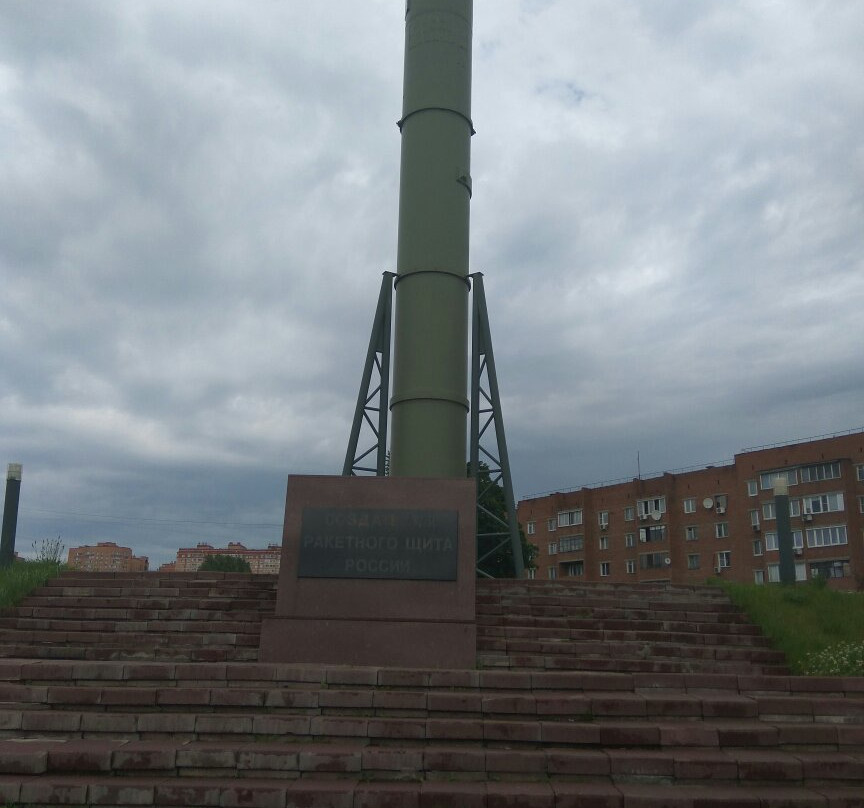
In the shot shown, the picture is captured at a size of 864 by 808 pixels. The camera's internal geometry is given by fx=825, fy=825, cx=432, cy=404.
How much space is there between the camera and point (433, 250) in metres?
14.7

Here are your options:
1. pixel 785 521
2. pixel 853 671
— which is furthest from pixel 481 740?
pixel 785 521

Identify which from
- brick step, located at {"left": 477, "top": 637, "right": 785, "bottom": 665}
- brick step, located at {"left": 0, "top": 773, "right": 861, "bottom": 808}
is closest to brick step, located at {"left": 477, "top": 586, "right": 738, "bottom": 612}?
brick step, located at {"left": 477, "top": 637, "right": 785, "bottom": 665}

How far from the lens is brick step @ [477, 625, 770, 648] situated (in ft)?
33.2

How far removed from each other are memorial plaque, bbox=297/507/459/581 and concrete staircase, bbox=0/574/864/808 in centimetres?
192

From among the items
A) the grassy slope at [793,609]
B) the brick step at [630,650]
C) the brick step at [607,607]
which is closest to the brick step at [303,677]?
the brick step at [630,650]

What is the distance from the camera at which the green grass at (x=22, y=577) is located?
1129 centimetres

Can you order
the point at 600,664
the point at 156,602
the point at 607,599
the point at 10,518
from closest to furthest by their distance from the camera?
the point at 600,664 → the point at 156,602 → the point at 607,599 → the point at 10,518

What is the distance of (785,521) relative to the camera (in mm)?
13945

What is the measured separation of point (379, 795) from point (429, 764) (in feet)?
1.89

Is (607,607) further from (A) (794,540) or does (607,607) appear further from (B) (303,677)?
(A) (794,540)

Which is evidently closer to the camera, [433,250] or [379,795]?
[379,795]

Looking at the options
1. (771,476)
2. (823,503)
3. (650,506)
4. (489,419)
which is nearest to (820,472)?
(823,503)

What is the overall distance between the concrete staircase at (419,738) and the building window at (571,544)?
46398 millimetres

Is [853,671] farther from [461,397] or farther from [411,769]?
[461,397]
